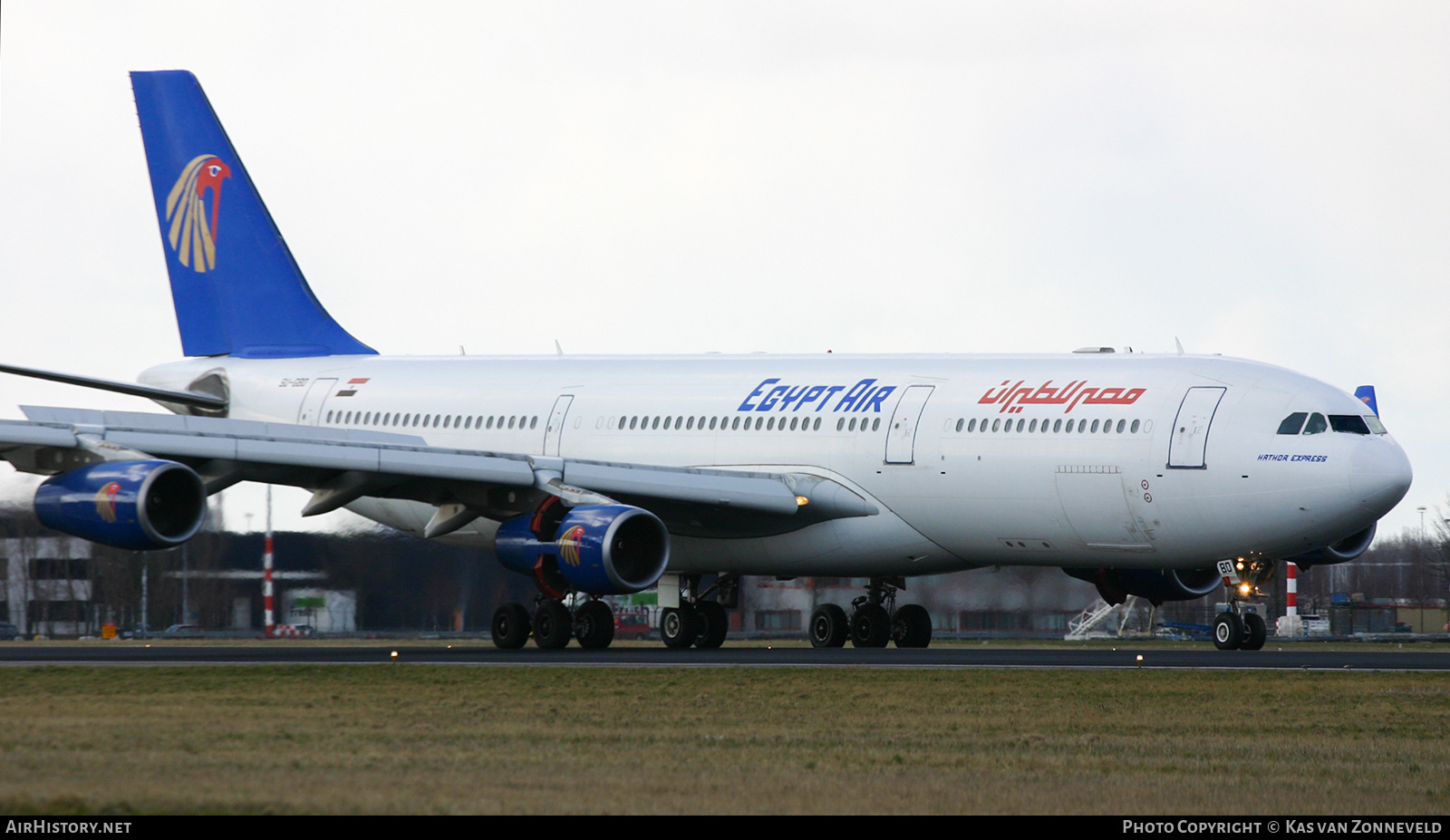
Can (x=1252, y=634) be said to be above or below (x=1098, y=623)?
above

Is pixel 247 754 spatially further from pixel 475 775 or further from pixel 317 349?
pixel 317 349

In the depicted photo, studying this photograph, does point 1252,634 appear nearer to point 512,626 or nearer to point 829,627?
point 829,627

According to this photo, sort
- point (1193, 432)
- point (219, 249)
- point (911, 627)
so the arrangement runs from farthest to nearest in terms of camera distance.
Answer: point (219, 249)
point (911, 627)
point (1193, 432)

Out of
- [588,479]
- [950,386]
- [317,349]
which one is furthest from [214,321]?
[950,386]

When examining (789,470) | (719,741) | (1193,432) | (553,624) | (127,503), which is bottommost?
(719,741)

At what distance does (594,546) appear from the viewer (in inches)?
950

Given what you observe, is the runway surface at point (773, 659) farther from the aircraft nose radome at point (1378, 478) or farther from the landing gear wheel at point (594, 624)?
the aircraft nose radome at point (1378, 478)

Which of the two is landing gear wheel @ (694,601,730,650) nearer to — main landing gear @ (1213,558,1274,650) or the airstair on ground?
main landing gear @ (1213,558,1274,650)

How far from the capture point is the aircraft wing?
2434 centimetres

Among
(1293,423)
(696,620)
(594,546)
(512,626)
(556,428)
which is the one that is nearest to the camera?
(594,546)

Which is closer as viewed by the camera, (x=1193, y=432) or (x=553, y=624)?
(x=1193, y=432)

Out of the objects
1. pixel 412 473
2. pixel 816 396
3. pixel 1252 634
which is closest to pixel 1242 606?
pixel 1252 634

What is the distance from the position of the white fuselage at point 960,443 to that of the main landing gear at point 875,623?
1.72m

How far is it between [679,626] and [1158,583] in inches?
280
